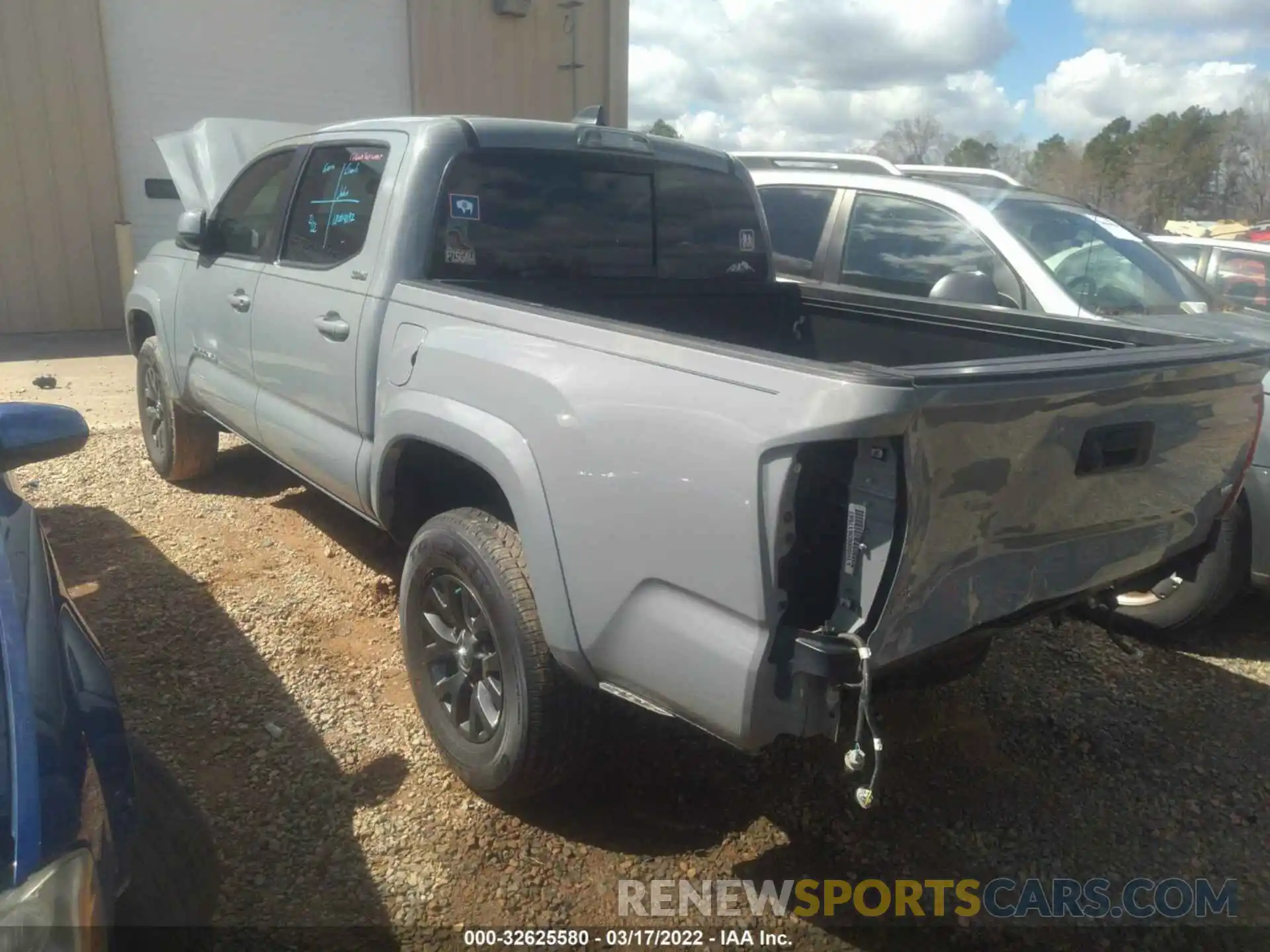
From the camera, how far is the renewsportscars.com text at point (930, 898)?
2.66m

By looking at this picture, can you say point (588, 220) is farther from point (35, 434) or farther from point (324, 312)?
point (35, 434)

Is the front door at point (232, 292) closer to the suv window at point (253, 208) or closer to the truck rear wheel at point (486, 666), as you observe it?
the suv window at point (253, 208)

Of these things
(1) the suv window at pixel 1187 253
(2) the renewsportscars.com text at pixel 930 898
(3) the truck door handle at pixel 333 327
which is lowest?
(2) the renewsportscars.com text at pixel 930 898

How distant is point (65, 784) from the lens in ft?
5.48

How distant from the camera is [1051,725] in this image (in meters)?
3.62

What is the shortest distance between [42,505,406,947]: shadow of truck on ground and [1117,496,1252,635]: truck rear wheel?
2996 mm

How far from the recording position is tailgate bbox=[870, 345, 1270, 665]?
202 centimetres

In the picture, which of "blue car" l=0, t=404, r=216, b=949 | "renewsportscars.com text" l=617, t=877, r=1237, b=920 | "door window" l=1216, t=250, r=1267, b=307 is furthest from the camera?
"door window" l=1216, t=250, r=1267, b=307

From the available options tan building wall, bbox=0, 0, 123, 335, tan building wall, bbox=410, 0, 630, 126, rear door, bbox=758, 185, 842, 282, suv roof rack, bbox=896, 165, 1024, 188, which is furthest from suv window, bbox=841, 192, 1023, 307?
tan building wall, bbox=0, 0, 123, 335

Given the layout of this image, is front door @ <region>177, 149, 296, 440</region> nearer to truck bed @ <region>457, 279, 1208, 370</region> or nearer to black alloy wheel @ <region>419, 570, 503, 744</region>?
truck bed @ <region>457, 279, 1208, 370</region>

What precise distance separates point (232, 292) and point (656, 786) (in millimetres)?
2881

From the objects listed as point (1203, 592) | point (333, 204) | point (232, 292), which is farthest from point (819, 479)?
point (232, 292)

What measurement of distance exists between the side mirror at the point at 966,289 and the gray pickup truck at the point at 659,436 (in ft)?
2.43

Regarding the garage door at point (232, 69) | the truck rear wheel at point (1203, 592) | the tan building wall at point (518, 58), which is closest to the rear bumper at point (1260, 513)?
the truck rear wheel at point (1203, 592)
